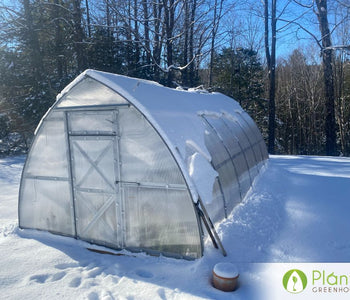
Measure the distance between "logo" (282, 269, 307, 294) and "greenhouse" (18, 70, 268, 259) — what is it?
1.11 metres

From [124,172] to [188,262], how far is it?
5.23ft

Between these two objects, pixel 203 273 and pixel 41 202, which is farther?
pixel 41 202

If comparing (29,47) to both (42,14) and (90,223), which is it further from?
(90,223)

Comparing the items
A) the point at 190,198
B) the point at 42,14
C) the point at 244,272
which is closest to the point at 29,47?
the point at 42,14

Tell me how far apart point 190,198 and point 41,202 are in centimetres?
291

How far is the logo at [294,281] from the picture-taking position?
10.2ft

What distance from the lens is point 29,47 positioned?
14102mm

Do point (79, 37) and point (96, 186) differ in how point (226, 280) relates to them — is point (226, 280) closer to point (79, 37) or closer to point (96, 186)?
point (96, 186)

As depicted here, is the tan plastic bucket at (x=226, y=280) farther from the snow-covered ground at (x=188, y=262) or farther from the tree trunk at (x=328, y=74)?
the tree trunk at (x=328, y=74)

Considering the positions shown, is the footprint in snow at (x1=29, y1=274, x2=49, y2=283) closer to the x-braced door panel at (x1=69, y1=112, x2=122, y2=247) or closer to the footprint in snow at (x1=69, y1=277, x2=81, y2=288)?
the footprint in snow at (x1=69, y1=277, x2=81, y2=288)

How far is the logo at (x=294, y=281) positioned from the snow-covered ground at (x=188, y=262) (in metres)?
0.27

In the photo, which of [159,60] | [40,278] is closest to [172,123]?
[40,278]

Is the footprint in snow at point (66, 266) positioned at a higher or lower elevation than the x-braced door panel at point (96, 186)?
lower

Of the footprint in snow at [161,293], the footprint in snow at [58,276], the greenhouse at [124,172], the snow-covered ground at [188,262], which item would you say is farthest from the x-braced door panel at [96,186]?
the footprint in snow at [161,293]
